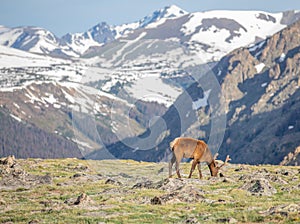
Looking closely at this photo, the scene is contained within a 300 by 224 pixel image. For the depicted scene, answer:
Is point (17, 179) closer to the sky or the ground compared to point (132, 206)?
closer to the ground

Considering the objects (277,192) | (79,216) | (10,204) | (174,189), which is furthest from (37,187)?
(277,192)

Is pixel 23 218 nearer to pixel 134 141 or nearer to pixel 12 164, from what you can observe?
pixel 134 141

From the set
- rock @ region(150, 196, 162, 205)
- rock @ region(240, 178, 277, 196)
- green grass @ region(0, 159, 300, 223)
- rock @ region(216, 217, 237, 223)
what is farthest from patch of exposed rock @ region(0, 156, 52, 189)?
rock @ region(216, 217, 237, 223)

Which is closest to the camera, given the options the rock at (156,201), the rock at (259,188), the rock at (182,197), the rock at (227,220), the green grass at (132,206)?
the rock at (227,220)

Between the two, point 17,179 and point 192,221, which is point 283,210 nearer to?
point 192,221

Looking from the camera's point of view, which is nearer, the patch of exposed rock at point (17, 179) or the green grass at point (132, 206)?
the green grass at point (132, 206)

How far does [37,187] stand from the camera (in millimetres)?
46688

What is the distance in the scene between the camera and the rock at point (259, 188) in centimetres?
4100

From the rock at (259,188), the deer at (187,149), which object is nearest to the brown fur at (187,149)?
the deer at (187,149)

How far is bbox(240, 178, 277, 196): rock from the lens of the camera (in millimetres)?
41000

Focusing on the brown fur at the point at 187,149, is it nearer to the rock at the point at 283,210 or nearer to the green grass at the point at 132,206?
the green grass at the point at 132,206

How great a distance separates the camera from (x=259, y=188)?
41625 millimetres

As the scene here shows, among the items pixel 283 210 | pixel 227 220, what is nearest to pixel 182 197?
pixel 227 220

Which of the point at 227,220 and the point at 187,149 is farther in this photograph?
the point at 187,149
